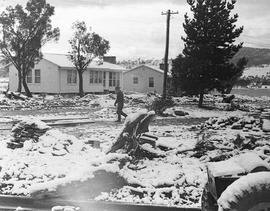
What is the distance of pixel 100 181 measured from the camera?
22.6 feet

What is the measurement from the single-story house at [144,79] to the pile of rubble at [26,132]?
131 ft

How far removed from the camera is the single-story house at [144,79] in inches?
1987

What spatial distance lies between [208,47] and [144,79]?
24.3 meters

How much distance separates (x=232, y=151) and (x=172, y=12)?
26.3 meters

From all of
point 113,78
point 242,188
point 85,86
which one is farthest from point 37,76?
point 242,188

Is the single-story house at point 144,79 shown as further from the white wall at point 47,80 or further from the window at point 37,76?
the window at point 37,76

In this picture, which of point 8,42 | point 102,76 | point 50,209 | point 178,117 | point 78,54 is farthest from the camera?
point 102,76

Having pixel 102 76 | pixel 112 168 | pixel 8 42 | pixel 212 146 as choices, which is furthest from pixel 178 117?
pixel 102 76

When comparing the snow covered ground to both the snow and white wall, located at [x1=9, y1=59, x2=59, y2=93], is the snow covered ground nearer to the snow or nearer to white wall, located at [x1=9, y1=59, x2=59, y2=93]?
the snow

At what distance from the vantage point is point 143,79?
50938mm

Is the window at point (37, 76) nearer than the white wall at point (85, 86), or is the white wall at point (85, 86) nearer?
the window at point (37, 76)

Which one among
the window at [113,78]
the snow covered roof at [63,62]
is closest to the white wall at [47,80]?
the snow covered roof at [63,62]

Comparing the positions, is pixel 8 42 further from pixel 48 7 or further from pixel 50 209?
pixel 50 209

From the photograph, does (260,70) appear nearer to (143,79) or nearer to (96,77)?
(143,79)
